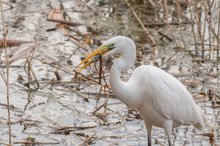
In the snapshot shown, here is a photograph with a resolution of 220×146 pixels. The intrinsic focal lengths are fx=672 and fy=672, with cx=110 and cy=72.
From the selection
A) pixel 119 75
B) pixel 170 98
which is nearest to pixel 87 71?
pixel 170 98

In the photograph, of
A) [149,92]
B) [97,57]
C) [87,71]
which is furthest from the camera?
[87,71]

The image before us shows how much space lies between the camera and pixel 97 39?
10555 mm

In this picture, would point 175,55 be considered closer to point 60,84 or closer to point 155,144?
point 60,84

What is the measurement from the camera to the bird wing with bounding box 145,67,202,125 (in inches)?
252

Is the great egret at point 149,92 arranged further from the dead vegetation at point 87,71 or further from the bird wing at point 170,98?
the dead vegetation at point 87,71

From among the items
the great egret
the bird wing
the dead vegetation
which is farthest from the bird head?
the dead vegetation

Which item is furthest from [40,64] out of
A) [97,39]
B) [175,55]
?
[175,55]

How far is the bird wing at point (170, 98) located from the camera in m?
6.40

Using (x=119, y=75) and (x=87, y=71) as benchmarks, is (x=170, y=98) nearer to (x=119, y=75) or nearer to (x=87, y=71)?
(x=119, y=75)

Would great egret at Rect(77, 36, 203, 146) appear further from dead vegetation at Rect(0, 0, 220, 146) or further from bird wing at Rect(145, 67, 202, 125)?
dead vegetation at Rect(0, 0, 220, 146)

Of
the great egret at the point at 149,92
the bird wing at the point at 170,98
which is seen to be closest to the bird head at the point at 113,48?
the great egret at the point at 149,92

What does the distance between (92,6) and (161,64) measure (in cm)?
307

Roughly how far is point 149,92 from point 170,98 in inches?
10.2

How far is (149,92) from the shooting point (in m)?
6.39
